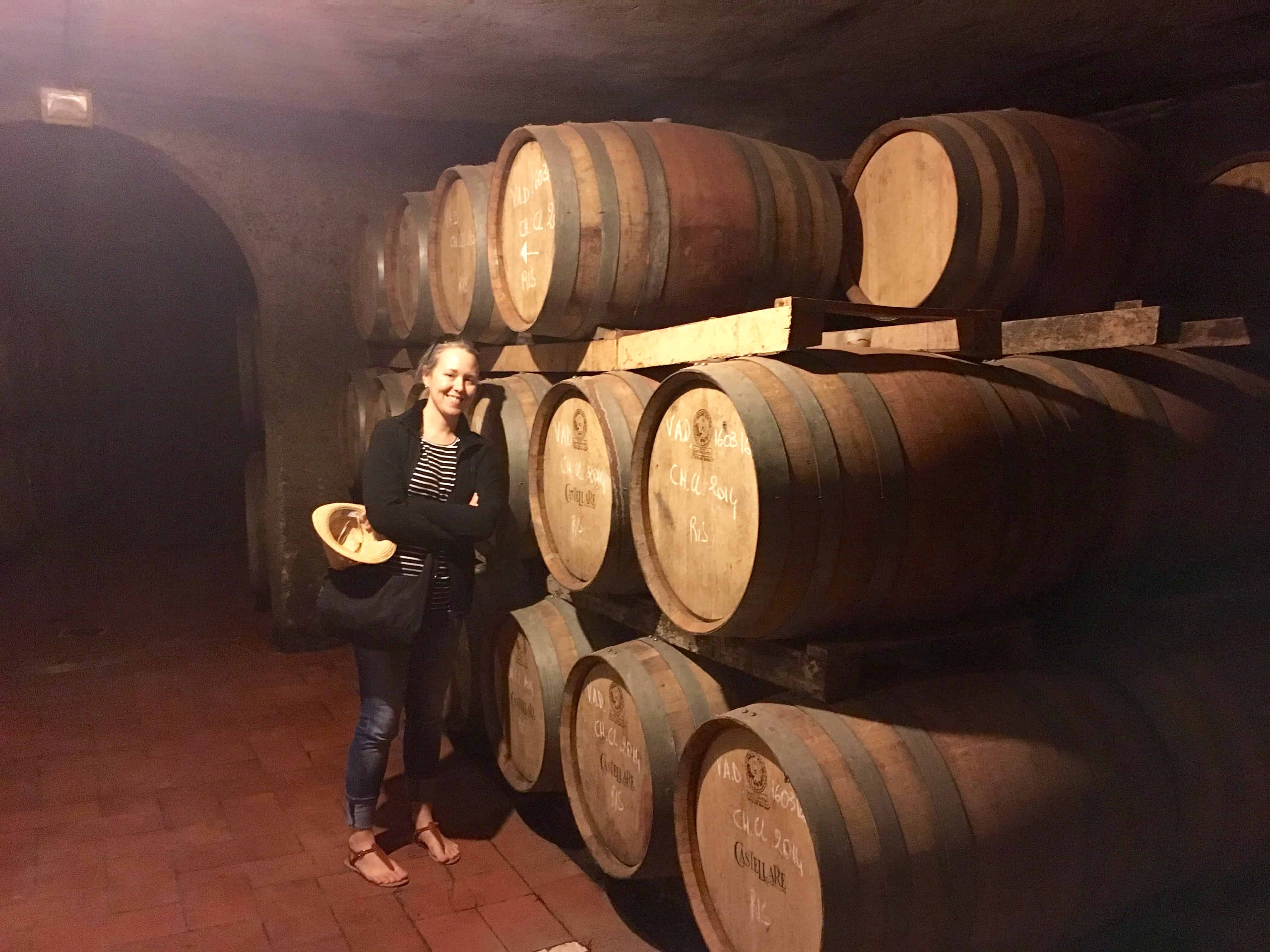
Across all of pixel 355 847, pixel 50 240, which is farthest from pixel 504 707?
pixel 50 240

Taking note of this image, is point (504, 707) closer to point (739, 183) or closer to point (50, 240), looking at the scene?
point (739, 183)

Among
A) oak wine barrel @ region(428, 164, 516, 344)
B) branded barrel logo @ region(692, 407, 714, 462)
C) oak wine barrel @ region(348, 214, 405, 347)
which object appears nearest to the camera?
branded barrel logo @ region(692, 407, 714, 462)

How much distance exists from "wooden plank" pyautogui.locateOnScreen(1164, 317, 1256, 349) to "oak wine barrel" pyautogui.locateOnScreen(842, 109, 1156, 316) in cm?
38

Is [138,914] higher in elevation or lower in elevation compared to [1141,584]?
lower

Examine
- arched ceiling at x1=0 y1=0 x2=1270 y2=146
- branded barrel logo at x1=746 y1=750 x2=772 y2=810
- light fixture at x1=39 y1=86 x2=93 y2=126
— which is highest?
arched ceiling at x1=0 y1=0 x2=1270 y2=146

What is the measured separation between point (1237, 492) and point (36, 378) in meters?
8.69

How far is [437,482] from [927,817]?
74.7 inches

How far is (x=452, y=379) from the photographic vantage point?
320 cm

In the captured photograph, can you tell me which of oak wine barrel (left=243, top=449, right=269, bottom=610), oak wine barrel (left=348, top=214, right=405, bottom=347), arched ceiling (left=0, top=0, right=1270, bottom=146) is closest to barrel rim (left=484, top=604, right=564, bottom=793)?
oak wine barrel (left=348, top=214, right=405, bottom=347)

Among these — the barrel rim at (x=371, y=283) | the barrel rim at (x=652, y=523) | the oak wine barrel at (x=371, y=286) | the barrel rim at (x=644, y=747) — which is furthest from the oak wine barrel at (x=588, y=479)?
→ the barrel rim at (x=371, y=283)

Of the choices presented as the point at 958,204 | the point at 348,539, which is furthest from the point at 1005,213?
the point at 348,539

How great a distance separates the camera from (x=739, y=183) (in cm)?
308

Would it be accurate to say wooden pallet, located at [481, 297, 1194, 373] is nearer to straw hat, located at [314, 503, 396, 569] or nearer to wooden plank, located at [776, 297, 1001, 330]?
wooden plank, located at [776, 297, 1001, 330]

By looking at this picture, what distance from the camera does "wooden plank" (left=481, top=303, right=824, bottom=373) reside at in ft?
7.64
